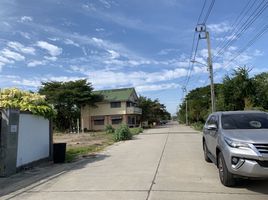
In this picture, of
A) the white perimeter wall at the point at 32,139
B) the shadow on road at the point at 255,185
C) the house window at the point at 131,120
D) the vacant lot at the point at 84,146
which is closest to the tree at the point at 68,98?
the house window at the point at 131,120

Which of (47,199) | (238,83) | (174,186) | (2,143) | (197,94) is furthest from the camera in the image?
(197,94)

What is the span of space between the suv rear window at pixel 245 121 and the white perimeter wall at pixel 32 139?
7370 millimetres

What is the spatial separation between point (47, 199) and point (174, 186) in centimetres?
311

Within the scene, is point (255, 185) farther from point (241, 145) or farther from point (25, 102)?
point (25, 102)

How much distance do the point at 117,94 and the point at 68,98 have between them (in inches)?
524

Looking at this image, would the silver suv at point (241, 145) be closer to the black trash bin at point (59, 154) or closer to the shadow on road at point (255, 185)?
the shadow on road at point (255, 185)

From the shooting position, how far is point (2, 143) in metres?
12.2

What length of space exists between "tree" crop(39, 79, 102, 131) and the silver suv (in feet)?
176

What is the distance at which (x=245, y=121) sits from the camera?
10281mm

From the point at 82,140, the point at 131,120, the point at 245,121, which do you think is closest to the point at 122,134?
the point at 82,140

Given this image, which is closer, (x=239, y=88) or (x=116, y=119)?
(x=239, y=88)

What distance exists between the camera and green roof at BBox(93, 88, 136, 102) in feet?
236

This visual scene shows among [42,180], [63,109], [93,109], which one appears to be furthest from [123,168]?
[93,109]

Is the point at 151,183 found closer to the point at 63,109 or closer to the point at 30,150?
the point at 30,150
